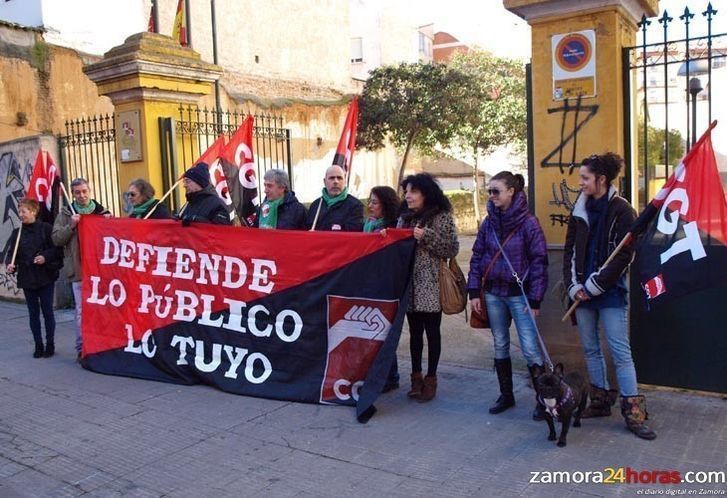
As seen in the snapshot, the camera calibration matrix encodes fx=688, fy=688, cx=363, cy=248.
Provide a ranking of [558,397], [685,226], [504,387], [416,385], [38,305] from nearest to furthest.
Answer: [558,397]
[685,226]
[504,387]
[416,385]
[38,305]

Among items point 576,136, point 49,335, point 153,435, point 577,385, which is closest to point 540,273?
point 577,385

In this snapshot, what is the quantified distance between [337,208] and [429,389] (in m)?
1.77

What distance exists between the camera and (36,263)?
6977mm

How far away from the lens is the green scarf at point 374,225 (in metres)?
5.80

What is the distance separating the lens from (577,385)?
453 centimetres

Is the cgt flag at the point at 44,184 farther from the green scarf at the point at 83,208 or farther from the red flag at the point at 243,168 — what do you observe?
the red flag at the point at 243,168

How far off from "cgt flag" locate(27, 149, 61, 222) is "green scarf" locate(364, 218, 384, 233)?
3.80m

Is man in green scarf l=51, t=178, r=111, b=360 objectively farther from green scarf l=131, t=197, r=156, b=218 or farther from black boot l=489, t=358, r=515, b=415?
black boot l=489, t=358, r=515, b=415

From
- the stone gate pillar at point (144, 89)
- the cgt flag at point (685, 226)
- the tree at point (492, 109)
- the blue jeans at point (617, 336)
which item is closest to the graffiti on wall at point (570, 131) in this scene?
the cgt flag at point (685, 226)

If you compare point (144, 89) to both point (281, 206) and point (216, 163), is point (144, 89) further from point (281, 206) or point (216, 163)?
point (281, 206)

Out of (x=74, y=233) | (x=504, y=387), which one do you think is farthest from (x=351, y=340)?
(x=74, y=233)

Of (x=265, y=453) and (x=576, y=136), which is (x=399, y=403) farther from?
(x=576, y=136)

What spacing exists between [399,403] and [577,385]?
152cm

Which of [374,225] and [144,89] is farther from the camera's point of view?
[144,89]
